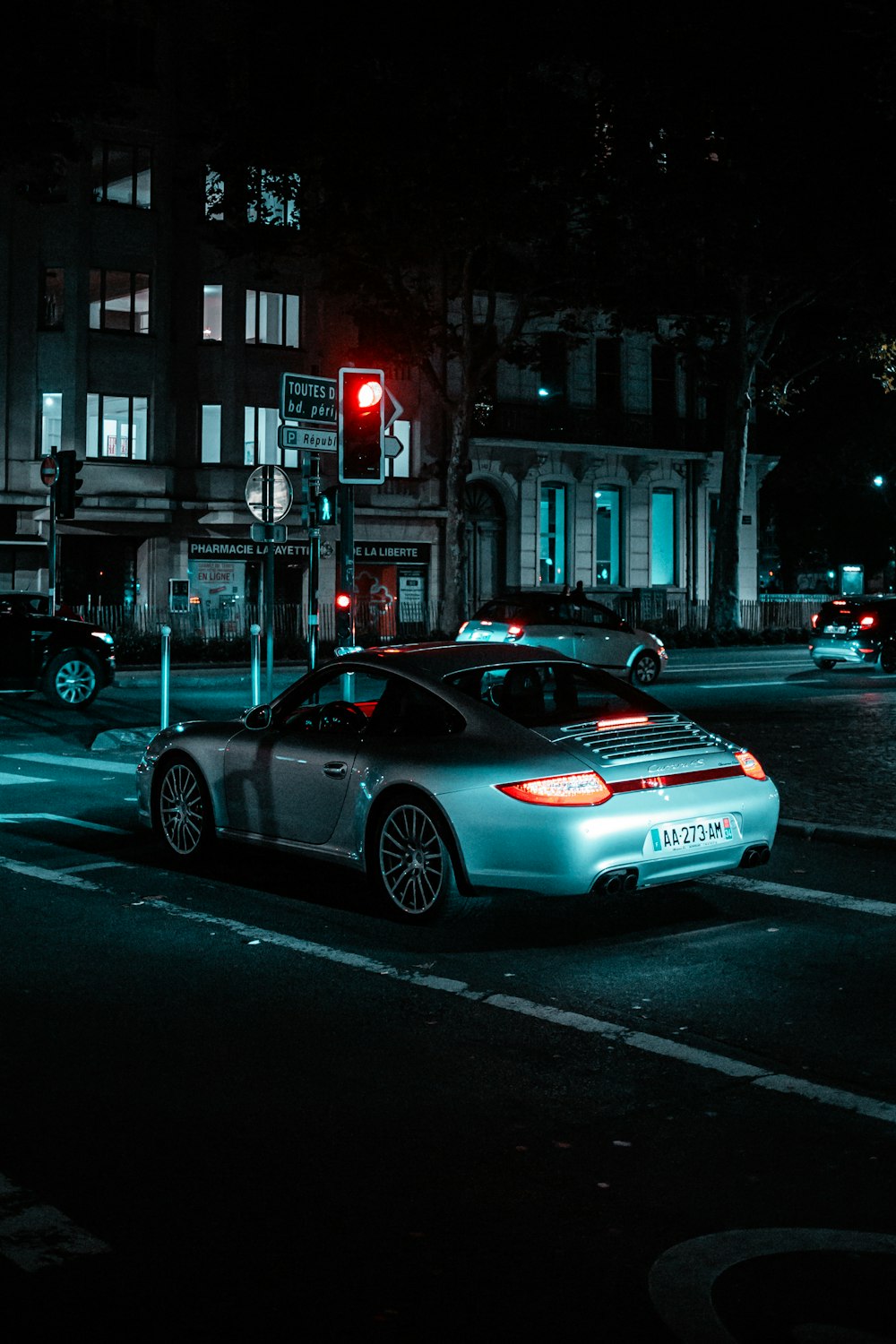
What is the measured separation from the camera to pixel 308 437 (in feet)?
53.2

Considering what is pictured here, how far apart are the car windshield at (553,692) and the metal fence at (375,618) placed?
2032 centimetres

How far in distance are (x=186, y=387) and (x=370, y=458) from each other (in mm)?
27083

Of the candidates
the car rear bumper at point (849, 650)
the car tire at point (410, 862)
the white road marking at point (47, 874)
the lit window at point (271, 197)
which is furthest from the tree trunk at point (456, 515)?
the car tire at point (410, 862)

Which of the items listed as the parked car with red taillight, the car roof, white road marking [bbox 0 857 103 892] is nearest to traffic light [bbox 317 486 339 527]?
white road marking [bbox 0 857 103 892]

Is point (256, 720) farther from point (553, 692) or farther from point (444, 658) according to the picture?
point (553, 692)

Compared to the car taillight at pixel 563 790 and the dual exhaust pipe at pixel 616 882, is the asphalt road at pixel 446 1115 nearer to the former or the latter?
the dual exhaust pipe at pixel 616 882

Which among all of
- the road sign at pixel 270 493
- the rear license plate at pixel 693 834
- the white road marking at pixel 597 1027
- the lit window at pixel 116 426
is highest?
the lit window at pixel 116 426

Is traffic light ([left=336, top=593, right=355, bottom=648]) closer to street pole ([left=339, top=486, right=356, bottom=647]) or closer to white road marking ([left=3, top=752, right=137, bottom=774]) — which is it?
street pole ([left=339, top=486, right=356, bottom=647])

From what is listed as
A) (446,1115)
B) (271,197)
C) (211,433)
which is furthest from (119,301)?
(446,1115)

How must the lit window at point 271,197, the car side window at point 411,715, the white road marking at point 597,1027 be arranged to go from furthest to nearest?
1. the lit window at point 271,197
2. the car side window at point 411,715
3. the white road marking at point 597,1027

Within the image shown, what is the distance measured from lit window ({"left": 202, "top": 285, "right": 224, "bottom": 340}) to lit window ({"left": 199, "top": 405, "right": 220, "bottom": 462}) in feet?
6.22

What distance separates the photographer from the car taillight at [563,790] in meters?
7.85

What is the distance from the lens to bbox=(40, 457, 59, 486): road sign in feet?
88.7

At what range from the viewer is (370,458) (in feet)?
51.4
